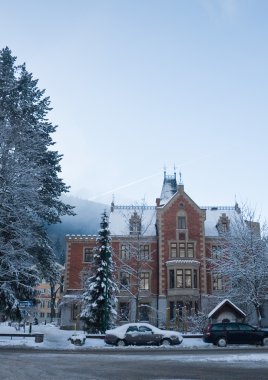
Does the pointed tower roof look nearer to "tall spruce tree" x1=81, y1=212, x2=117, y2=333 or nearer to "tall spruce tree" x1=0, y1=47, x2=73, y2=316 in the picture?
"tall spruce tree" x1=81, y1=212, x2=117, y2=333

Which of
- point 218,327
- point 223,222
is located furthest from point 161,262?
point 218,327

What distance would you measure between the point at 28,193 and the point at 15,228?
2.25 m

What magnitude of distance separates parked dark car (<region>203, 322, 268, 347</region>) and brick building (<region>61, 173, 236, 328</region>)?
18382mm

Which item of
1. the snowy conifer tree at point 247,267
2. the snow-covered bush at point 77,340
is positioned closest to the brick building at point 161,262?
the snowy conifer tree at point 247,267

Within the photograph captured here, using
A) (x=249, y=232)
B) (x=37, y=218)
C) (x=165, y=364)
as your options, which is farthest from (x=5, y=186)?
(x=249, y=232)

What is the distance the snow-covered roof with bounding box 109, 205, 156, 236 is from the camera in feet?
172

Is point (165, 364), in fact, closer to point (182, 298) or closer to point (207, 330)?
point (207, 330)

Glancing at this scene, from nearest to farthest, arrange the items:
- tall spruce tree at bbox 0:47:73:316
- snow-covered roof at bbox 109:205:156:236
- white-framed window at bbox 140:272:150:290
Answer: tall spruce tree at bbox 0:47:73:316, white-framed window at bbox 140:272:150:290, snow-covered roof at bbox 109:205:156:236

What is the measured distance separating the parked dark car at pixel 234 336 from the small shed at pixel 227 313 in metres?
6.52

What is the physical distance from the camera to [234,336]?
28.2 metres

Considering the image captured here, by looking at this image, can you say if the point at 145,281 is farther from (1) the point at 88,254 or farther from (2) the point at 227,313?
(2) the point at 227,313

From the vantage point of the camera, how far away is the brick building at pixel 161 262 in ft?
159

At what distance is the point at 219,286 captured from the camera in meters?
50.8

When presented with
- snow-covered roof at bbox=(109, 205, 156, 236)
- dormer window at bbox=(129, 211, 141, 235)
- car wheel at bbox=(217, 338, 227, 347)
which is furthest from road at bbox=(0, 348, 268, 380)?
snow-covered roof at bbox=(109, 205, 156, 236)
